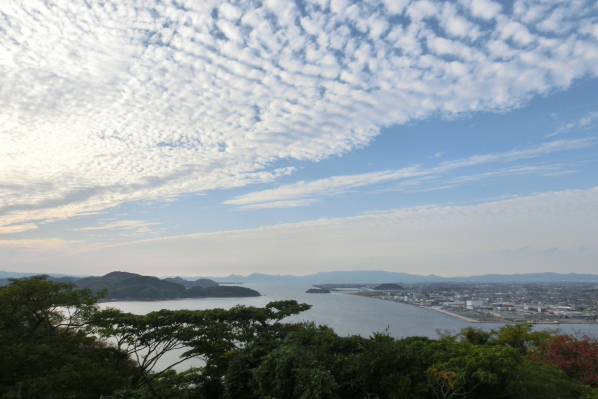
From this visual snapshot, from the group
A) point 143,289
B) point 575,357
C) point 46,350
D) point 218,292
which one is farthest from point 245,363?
point 218,292

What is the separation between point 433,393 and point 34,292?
44.3 feet

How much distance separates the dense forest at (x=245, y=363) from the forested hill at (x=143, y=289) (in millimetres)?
83427

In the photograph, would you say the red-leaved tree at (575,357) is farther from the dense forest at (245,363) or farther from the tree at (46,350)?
the tree at (46,350)

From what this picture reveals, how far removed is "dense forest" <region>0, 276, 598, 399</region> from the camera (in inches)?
357

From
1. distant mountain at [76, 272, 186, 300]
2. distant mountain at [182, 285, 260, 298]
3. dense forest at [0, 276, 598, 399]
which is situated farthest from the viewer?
distant mountain at [182, 285, 260, 298]

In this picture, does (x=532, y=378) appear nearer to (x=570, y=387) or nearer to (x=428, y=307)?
(x=570, y=387)

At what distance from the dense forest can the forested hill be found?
83427 mm

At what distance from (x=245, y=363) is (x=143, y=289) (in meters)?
91.7

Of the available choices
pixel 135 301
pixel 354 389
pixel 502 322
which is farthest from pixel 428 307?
pixel 354 389

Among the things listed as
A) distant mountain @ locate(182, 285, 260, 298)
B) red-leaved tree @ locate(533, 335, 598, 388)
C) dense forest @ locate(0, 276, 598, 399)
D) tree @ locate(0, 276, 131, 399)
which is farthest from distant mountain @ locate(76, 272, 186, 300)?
red-leaved tree @ locate(533, 335, 598, 388)

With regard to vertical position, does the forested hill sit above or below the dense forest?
below

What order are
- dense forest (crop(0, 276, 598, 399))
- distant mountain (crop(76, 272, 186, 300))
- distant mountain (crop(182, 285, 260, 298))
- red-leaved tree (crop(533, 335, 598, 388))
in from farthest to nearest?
distant mountain (crop(182, 285, 260, 298)) → distant mountain (crop(76, 272, 186, 300)) → red-leaved tree (crop(533, 335, 598, 388)) → dense forest (crop(0, 276, 598, 399))

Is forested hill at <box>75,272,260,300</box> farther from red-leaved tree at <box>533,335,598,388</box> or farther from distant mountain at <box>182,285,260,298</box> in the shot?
red-leaved tree at <box>533,335,598,388</box>

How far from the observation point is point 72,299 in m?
13.2
